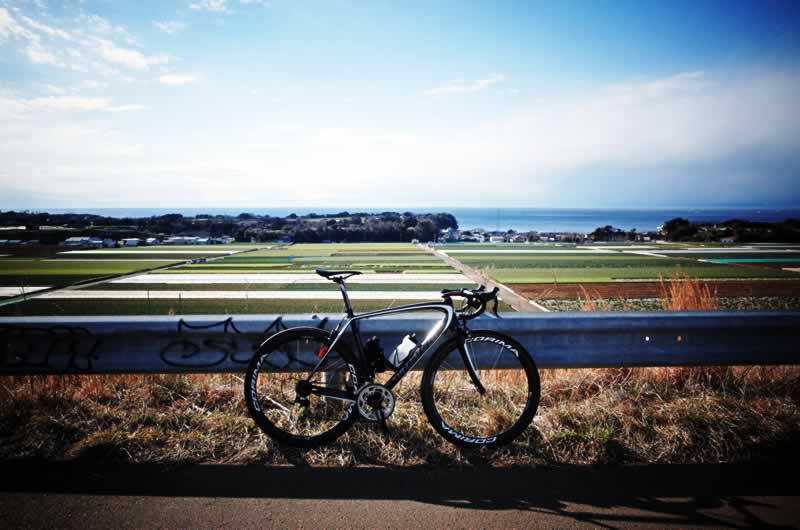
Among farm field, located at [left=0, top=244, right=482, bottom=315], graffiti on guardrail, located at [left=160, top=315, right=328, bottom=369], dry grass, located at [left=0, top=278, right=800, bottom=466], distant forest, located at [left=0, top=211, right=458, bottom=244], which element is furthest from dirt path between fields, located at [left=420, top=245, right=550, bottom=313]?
distant forest, located at [left=0, top=211, right=458, bottom=244]

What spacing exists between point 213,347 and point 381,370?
5.48 ft

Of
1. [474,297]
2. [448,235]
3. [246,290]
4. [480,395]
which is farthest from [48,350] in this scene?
[448,235]

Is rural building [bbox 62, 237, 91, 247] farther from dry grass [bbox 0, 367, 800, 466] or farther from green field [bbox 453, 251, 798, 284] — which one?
dry grass [bbox 0, 367, 800, 466]

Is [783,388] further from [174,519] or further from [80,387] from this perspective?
[80,387]

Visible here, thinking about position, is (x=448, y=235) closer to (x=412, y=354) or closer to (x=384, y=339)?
(x=384, y=339)

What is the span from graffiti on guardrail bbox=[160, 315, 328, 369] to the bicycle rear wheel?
0.59 ft

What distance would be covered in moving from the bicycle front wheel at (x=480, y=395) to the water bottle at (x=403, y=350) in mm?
216

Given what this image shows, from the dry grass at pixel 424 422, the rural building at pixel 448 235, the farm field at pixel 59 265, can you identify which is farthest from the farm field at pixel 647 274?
the farm field at pixel 59 265

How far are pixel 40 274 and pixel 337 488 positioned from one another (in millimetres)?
27123

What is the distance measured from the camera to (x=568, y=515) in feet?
9.41

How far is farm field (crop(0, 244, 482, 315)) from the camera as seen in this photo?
14461mm

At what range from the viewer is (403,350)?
12.8ft

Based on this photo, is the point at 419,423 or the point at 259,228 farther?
the point at 259,228

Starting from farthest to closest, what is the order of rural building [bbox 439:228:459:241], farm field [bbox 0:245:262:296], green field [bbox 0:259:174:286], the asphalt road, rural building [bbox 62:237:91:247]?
rural building [bbox 439:228:459:241], rural building [bbox 62:237:91:247], green field [bbox 0:259:174:286], farm field [bbox 0:245:262:296], the asphalt road
